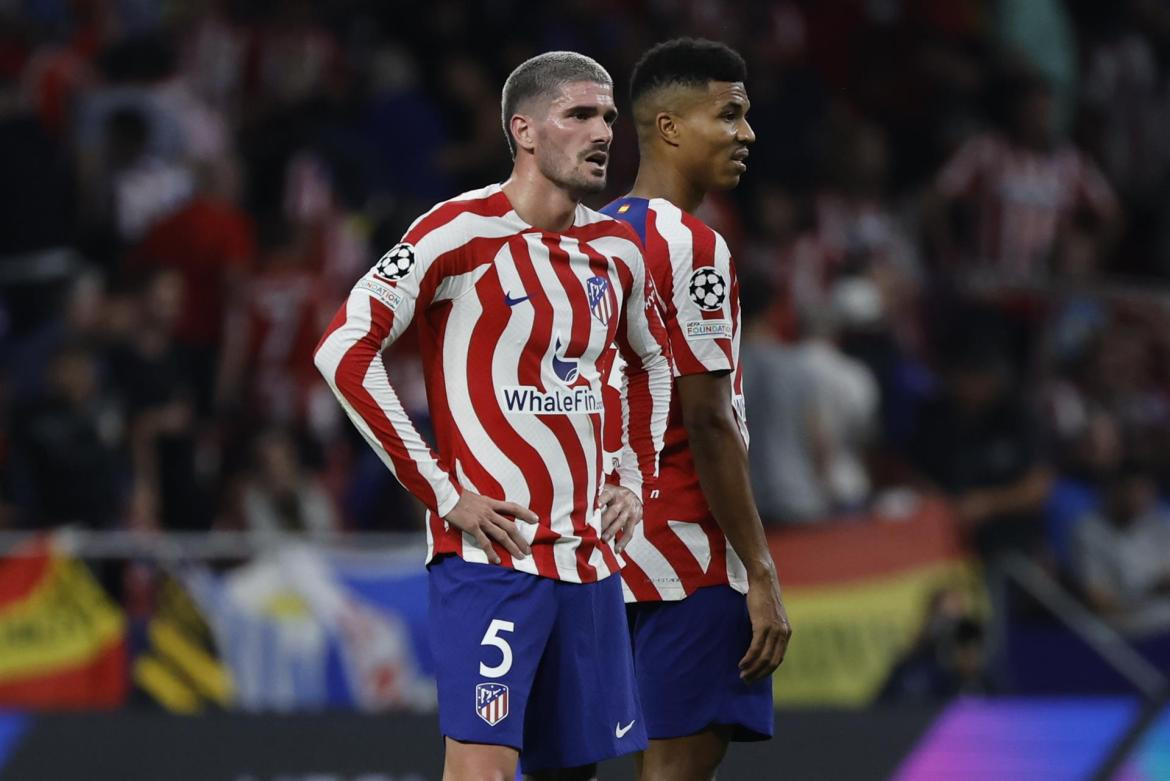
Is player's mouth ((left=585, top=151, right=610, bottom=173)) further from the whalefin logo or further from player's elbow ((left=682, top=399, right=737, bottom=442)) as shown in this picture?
player's elbow ((left=682, top=399, right=737, bottom=442))

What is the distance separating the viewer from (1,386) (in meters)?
9.70

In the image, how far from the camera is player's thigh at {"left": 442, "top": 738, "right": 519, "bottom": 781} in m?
4.60

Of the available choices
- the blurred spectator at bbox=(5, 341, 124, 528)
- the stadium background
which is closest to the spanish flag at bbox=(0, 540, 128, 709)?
the stadium background

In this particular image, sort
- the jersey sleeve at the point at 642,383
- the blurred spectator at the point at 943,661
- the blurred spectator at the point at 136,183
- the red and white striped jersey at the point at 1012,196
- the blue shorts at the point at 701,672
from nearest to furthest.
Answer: the jersey sleeve at the point at 642,383
the blue shorts at the point at 701,672
the blurred spectator at the point at 943,661
the blurred spectator at the point at 136,183
the red and white striped jersey at the point at 1012,196

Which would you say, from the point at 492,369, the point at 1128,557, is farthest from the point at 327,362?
the point at 1128,557

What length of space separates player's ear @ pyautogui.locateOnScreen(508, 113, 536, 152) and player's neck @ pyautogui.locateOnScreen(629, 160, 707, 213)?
22.1 inches

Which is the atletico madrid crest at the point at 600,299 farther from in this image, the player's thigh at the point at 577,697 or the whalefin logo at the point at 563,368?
the player's thigh at the point at 577,697

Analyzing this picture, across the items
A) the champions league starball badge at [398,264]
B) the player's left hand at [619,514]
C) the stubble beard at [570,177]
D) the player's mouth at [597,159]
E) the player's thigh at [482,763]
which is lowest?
the player's thigh at [482,763]

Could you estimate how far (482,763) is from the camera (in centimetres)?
461

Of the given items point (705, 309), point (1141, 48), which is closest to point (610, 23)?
point (1141, 48)

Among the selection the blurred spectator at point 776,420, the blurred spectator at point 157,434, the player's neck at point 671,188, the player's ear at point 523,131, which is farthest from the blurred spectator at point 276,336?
the player's ear at point 523,131

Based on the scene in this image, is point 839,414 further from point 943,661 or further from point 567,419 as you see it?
point 567,419

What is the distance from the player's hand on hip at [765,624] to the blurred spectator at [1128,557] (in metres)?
5.10

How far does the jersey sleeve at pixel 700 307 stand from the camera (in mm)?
5125
